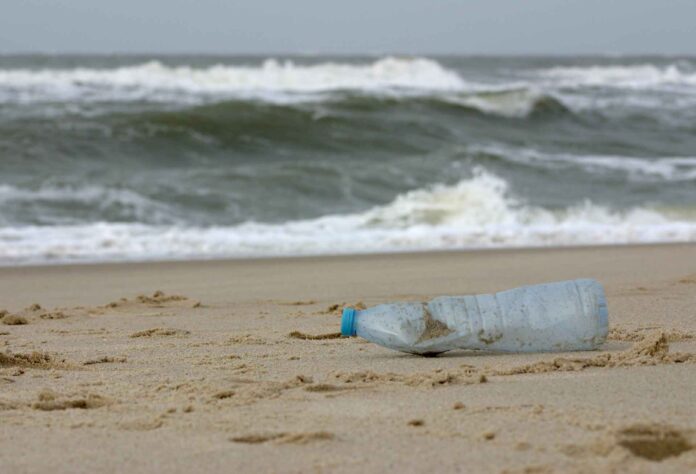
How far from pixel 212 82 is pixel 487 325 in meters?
24.5

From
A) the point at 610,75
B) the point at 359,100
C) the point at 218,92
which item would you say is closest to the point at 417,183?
the point at 359,100

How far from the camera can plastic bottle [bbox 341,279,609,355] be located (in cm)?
294

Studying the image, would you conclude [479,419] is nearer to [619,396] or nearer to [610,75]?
[619,396]

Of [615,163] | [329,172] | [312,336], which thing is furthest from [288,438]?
[615,163]

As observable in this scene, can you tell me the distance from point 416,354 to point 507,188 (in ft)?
25.5

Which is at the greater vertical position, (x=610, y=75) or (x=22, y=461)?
(x=610, y=75)

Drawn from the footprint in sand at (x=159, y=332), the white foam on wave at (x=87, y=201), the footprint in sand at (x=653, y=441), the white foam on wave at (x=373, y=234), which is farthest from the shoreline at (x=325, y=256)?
the footprint in sand at (x=653, y=441)

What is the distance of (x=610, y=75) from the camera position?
4162 centimetres

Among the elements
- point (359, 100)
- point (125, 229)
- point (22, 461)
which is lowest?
point (22, 461)

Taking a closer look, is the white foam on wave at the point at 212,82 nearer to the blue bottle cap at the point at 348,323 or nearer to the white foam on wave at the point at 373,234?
the white foam on wave at the point at 373,234

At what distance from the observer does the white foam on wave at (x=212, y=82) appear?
2095 centimetres

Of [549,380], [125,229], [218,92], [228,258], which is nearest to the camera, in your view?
[549,380]

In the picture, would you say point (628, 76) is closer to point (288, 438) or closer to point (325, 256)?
point (325, 256)

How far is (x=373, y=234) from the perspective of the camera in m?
7.79
